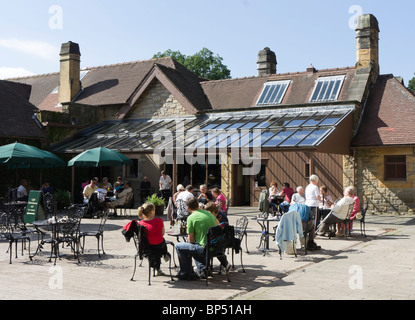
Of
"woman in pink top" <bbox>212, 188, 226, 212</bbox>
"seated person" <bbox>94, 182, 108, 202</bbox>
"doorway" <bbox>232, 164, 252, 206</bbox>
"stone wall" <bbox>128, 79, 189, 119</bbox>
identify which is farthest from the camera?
"stone wall" <bbox>128, 79, 189, 119</bbox>

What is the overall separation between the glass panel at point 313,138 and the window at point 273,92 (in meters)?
5.49

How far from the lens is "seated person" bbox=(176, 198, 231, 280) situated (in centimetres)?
685

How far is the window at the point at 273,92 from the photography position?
2153cm

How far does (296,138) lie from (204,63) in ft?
90.7

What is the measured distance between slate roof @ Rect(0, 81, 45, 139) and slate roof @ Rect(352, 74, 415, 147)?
13574 millimetres

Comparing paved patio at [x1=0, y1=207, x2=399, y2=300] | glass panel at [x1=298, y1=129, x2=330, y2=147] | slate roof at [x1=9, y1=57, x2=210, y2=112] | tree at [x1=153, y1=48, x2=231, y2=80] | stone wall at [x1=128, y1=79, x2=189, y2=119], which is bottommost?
paved patio at [x1=0, y1=207, x2=399, y2=300]

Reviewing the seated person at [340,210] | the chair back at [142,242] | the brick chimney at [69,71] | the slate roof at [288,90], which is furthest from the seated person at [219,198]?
the brick chimney at [69,71]

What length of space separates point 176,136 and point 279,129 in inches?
174

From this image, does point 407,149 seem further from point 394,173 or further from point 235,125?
point 235,125

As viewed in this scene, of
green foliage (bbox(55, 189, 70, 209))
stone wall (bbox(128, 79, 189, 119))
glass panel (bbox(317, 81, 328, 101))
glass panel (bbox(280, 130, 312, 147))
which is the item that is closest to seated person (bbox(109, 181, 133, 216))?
green foliage (bbox(55, 189, 70, 209))

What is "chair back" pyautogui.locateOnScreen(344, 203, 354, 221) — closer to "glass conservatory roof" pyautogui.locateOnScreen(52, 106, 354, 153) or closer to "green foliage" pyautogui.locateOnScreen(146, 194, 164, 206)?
"glass conservatory roof" pyautogui.locateOnScreen(52, 106, 354, 153)

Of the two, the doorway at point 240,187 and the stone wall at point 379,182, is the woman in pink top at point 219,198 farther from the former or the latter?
the doorway at point 240,187
